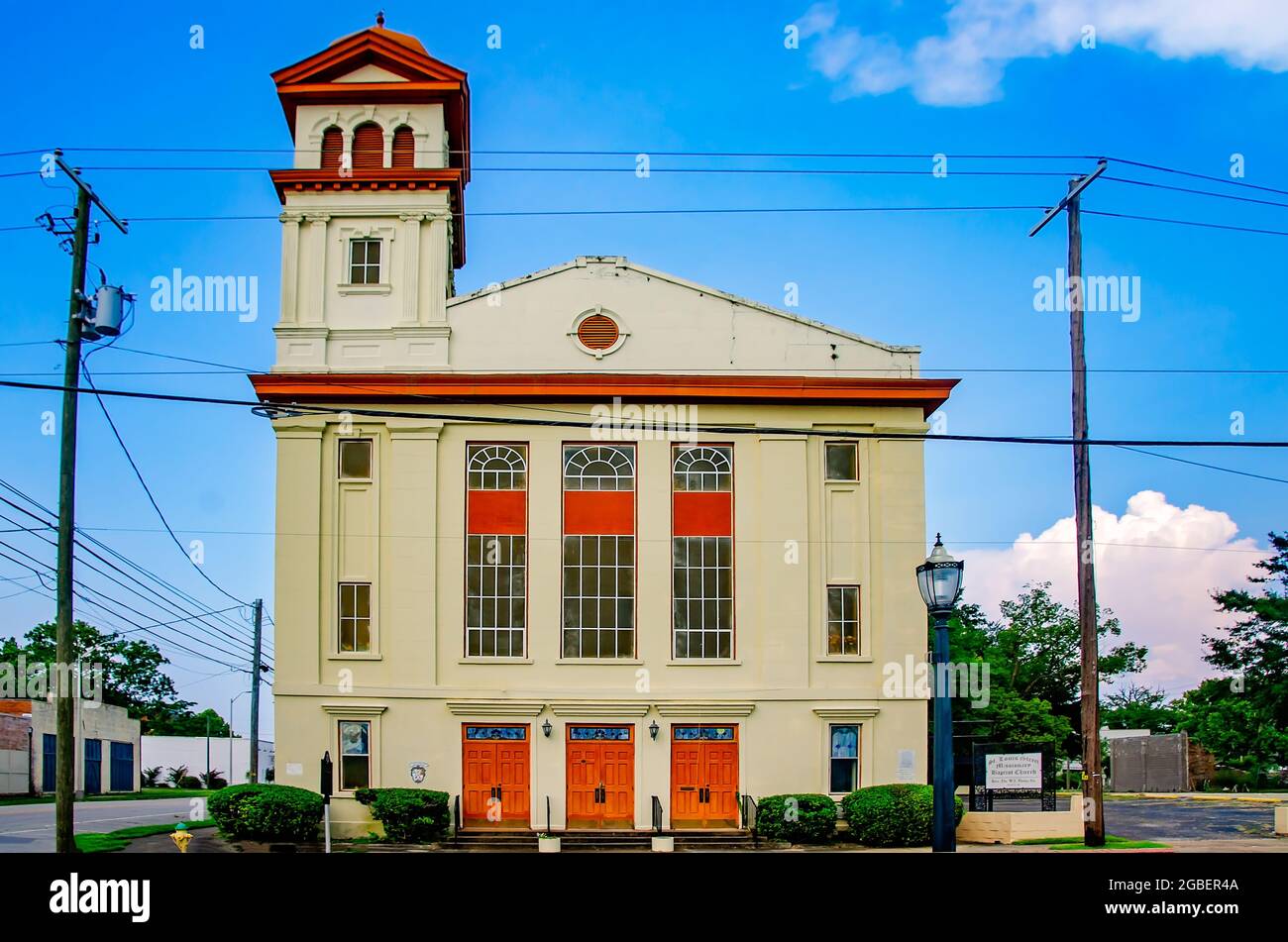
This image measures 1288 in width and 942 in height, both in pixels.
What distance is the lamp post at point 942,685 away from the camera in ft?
44.7

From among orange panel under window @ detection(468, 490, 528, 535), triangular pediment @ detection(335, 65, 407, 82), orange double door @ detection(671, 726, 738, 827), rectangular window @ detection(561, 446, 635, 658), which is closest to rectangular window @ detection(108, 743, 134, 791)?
orange panel under window @ detection(468, 490, 528, 535)

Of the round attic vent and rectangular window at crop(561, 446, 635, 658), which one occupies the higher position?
the round attic vent

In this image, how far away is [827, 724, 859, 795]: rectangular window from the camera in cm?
3234

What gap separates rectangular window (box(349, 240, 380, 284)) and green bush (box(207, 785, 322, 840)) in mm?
13468

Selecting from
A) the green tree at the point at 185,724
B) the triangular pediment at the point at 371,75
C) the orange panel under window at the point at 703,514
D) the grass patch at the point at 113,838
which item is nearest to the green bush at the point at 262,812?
the grass patch at the point at 113,838

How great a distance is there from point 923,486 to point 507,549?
11011 mm

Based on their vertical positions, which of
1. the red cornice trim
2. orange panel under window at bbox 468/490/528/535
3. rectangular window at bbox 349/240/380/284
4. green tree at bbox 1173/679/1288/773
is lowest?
green tree at bbox 1173/679/1288/773

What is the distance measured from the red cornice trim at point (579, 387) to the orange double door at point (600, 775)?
8656 millimetres

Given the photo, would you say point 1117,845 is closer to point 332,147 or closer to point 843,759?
point 843,759

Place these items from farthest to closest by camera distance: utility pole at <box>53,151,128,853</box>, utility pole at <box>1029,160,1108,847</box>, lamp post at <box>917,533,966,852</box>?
1. utility pole at <box>1029,160,1108,847</box>
2. utility pole at <box>53,151,128,853</box>
3. lamp post at <box>917,533,966,852</box>

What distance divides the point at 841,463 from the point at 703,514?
3.98 m

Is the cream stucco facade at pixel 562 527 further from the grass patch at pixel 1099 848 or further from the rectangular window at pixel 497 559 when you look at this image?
the grass patch at pixel 1099 848

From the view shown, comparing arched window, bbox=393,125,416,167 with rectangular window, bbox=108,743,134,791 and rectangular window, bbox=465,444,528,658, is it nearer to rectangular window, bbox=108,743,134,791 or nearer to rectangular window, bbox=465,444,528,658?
rectangular window, bbox=465,444,528,658

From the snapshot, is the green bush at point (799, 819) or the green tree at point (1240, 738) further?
the green tree at point (1240, 738)
